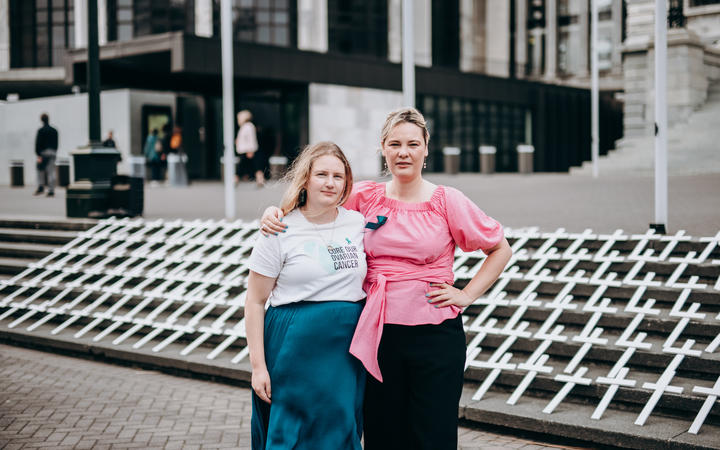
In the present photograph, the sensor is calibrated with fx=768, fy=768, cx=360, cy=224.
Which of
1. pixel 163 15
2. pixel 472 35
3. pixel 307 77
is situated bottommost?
pixel 307 77

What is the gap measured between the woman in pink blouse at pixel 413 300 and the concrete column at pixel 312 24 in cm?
3154

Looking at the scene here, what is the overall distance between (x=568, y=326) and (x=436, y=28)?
35222 millimetres

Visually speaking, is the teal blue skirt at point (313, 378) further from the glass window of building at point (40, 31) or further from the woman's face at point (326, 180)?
the glass window of building at point (40, 31)

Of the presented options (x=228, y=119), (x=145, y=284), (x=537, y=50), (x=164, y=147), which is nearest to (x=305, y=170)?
(x=145, y=284)

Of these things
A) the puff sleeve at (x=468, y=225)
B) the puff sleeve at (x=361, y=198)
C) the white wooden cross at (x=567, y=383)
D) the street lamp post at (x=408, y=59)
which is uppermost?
the street lamp post at (x=408, y=59)

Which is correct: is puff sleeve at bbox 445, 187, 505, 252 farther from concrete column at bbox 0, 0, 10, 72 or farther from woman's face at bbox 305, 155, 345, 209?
concrete column at bbox 0, 0, 10, 72

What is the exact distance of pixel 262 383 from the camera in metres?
3.04

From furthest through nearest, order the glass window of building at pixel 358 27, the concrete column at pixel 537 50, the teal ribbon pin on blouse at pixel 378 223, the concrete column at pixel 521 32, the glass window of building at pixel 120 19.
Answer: the concrete column at pixel 537 50 → the concrete column at pixel 521 32 → the glass window of building at pixel 358 27 → the glass window of building at pixel 120 19 → the teal ribbon pin on blouse at pixel 378 223

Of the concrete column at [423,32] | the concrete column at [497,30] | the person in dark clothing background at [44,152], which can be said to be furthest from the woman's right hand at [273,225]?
the concrete column at [497,30]

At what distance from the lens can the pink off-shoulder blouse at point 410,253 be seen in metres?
3.03

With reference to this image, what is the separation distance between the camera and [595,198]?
12.7 m

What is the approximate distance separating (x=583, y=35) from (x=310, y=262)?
168 feet

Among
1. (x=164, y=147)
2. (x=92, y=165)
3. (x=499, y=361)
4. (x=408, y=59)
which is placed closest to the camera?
(x=499, y=361)

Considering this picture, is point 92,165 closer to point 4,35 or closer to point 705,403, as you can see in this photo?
point 705,403
